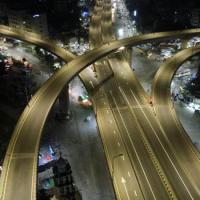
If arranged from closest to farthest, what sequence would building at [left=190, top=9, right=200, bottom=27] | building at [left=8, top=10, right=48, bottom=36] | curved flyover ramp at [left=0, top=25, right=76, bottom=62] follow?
curved flyover ramp at [left=0, top=25, right=76, bottom=62]
building at [left=8, top=10, right=48, bottom=36]
building at [left=190, top=9, right=200, bottom=27]

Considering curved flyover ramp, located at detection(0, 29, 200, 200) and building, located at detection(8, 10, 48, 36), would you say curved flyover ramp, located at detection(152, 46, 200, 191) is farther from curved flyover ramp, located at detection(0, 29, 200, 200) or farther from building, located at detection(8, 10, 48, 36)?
building, located at detection(8, 10, 48, 36)

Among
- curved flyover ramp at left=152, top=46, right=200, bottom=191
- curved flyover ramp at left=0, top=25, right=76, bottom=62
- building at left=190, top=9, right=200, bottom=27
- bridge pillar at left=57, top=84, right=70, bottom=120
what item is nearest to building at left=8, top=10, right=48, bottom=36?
curved flyover ramp at left=0, top=25, right=76, bottom=62

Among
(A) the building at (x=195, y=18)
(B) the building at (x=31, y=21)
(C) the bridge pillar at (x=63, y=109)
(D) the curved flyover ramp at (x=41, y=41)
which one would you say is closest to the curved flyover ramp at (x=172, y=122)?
(C) the bridge pillar at (x=63, y=109)

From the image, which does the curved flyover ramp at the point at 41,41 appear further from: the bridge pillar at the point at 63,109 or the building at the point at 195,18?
the building at the point at 195,18

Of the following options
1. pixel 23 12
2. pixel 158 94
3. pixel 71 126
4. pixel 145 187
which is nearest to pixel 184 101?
pixel 158 94

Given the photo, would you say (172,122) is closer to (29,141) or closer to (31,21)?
(29,141)
